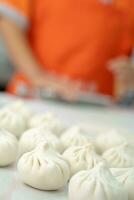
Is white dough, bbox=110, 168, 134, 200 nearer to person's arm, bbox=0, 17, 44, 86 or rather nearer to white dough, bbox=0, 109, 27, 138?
white dough, bbox=0, 109, 27, 138

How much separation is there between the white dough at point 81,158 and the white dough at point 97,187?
110 millimetres

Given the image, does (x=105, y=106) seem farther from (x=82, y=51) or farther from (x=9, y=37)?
(x=9, y=37)

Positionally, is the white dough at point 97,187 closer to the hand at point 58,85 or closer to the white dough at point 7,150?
the white dough at point 7,150

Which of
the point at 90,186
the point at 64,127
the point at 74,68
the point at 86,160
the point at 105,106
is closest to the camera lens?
the point at 90,186

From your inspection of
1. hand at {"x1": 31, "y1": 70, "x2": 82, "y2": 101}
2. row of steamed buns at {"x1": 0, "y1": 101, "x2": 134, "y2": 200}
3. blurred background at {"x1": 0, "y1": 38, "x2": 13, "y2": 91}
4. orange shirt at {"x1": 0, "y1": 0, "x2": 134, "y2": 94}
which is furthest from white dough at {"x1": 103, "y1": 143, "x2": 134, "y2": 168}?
blurred background at {"x1": 0, "y1": 38, "x2": 13, "y2": 91}

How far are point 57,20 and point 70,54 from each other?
0.18 metres

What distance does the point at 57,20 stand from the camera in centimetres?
206

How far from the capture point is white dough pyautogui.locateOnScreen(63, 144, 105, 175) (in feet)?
2.85

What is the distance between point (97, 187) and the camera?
0.72 metres

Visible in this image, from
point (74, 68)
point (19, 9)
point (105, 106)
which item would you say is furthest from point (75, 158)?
point (19, 9)

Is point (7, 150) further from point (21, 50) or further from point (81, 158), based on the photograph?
point (21, 50)

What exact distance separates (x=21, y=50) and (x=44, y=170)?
134cm

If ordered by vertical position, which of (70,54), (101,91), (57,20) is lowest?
(101,91)

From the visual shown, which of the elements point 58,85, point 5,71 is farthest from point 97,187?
point 5,71
